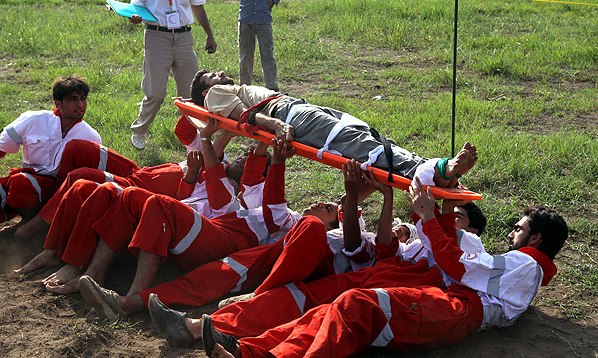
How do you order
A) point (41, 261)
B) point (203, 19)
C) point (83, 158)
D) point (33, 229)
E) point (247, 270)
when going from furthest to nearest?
point (203, 19) → point (83, 158) → point (33, 229) → point (41, 261) → point (247, 270)

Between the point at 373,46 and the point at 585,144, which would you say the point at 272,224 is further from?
the point at 373,46

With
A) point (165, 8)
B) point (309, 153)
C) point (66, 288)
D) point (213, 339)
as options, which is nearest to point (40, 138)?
point (66, 288)

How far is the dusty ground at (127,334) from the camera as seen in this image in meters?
4.59

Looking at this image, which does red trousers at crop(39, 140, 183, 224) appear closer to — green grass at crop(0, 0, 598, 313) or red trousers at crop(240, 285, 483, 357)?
green grass at crop(0, 0, 598, 313)

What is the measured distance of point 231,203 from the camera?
18.4 feet

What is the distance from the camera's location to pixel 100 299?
4.93 metres

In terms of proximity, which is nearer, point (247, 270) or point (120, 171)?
point (247, 270)

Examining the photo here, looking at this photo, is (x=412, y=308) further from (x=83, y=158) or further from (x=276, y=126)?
(x=83, y=158)

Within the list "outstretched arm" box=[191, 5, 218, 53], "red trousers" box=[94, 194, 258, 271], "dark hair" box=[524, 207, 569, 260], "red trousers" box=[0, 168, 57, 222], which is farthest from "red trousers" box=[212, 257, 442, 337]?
"outstretched arm" box=[191, 5, 218, 53]

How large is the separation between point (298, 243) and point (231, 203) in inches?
36.3

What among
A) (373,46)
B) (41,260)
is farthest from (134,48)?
(41,260)

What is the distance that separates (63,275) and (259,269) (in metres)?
1.23

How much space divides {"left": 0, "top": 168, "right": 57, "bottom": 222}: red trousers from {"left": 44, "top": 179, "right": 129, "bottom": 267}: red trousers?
0.56 m

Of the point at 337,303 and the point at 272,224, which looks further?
the point at 272,224
